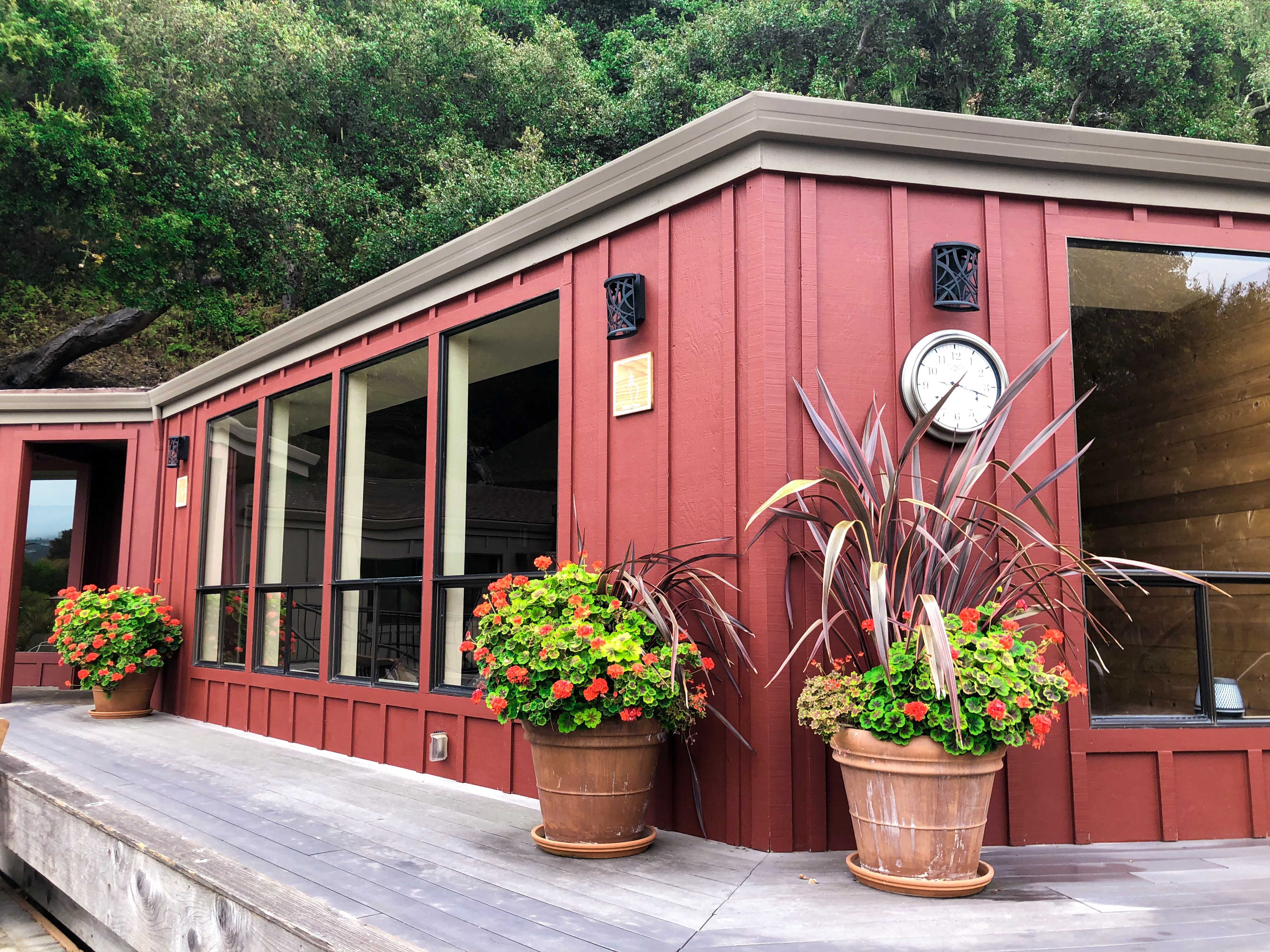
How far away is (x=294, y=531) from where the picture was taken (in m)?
5.46

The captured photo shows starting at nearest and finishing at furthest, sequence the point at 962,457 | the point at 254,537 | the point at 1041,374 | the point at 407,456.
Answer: the point at 962,457, the point at 1041,374, the point at 407,456, the point at 254,537

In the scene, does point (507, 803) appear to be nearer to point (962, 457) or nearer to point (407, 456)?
point (407, 456)

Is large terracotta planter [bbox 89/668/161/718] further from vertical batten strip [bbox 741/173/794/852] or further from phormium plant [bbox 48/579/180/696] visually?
vertical batten strip [bbox 741/173/794/852]

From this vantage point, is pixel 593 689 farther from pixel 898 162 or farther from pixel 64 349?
pixel 64 349

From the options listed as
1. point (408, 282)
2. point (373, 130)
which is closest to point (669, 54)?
point (373, 130)

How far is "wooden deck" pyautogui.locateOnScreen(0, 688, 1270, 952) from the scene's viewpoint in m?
2.06

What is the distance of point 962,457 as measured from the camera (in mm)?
2639

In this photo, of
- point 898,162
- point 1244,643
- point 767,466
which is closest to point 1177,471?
point 1244,643

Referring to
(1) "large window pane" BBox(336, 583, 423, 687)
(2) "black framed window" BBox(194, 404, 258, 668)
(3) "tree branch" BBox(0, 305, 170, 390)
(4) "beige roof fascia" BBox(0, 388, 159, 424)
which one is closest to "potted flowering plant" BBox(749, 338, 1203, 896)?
(1) "large window pane" BBox(336, 583, 423, 687)

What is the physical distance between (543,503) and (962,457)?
1.83 meters

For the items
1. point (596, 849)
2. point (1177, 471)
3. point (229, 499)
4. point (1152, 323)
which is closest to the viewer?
point (596, 849)

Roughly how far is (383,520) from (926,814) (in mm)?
3252

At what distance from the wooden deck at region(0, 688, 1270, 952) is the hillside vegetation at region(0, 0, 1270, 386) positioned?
10850 millimetres

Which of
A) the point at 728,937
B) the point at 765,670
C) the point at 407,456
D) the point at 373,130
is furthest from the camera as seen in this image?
the point at 373,130
